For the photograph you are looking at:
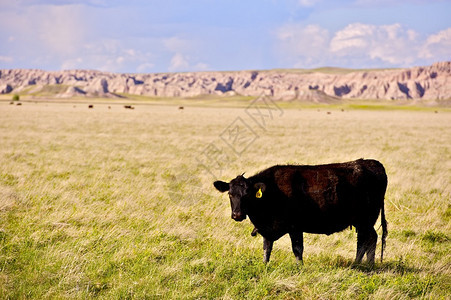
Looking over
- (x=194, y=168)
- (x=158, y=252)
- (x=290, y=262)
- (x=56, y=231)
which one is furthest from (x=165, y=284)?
(x=194, y=168)

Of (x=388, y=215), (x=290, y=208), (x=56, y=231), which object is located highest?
(x=290, y=208)

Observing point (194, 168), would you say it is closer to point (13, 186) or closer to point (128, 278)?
point (13, 186)

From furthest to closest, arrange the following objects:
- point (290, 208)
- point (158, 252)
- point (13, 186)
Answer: point (13, 186), point (158, 252), point (290, 208)

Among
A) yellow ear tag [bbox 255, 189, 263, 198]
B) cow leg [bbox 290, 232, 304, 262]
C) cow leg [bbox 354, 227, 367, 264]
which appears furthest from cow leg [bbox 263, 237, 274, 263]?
cow leg [bbox 354, 227, 367, 264]

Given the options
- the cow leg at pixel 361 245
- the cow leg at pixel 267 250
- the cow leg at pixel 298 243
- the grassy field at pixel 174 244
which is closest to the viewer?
the grassy field at pixel 174 244

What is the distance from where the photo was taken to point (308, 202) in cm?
576

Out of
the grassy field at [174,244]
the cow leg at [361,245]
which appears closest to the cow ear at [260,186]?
the grassy field at [174,244]

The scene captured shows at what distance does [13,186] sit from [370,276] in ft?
34.6

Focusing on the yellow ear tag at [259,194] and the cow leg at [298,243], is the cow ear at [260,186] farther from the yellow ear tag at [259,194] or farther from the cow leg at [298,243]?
the cow leg at [298,243]

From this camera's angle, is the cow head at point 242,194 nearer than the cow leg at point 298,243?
Yes

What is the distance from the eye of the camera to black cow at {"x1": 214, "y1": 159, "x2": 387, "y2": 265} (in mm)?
5734

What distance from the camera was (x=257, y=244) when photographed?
7.04 meters

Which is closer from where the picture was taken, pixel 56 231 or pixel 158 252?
pixel 158 252

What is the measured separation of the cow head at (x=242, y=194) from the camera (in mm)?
5605
